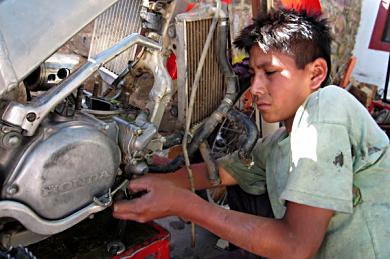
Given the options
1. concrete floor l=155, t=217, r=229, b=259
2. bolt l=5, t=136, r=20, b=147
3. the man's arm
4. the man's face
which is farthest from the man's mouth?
concrete floor l=155, t=217, r=229, b=259

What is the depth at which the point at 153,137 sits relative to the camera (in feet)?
4.23

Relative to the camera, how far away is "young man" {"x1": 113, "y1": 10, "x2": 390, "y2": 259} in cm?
104

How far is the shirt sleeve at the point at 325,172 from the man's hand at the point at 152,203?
306 mm

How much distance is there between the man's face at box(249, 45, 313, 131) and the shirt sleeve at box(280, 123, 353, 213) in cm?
19

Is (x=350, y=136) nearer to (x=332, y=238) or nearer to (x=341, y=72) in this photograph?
(x=332, y=238)

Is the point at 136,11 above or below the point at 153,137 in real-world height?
above

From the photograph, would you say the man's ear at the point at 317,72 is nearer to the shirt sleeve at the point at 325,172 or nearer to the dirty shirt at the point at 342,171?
the dirty shirt at the point at 342,171

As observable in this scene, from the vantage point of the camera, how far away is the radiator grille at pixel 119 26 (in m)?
1.58

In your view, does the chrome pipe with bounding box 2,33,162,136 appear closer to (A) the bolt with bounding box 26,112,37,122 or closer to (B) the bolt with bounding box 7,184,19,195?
(A) the bolt with bounding box 26,112,37,122

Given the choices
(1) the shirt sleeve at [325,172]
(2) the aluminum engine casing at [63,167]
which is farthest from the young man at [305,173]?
(2) the aluminum engine casing at [63,167]

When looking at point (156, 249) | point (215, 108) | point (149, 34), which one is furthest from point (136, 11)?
point (156, 249)

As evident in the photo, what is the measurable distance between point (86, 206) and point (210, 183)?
0.56m

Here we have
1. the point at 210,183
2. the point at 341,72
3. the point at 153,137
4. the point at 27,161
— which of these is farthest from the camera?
Result: the point at 341,72

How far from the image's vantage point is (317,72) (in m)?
1.26
